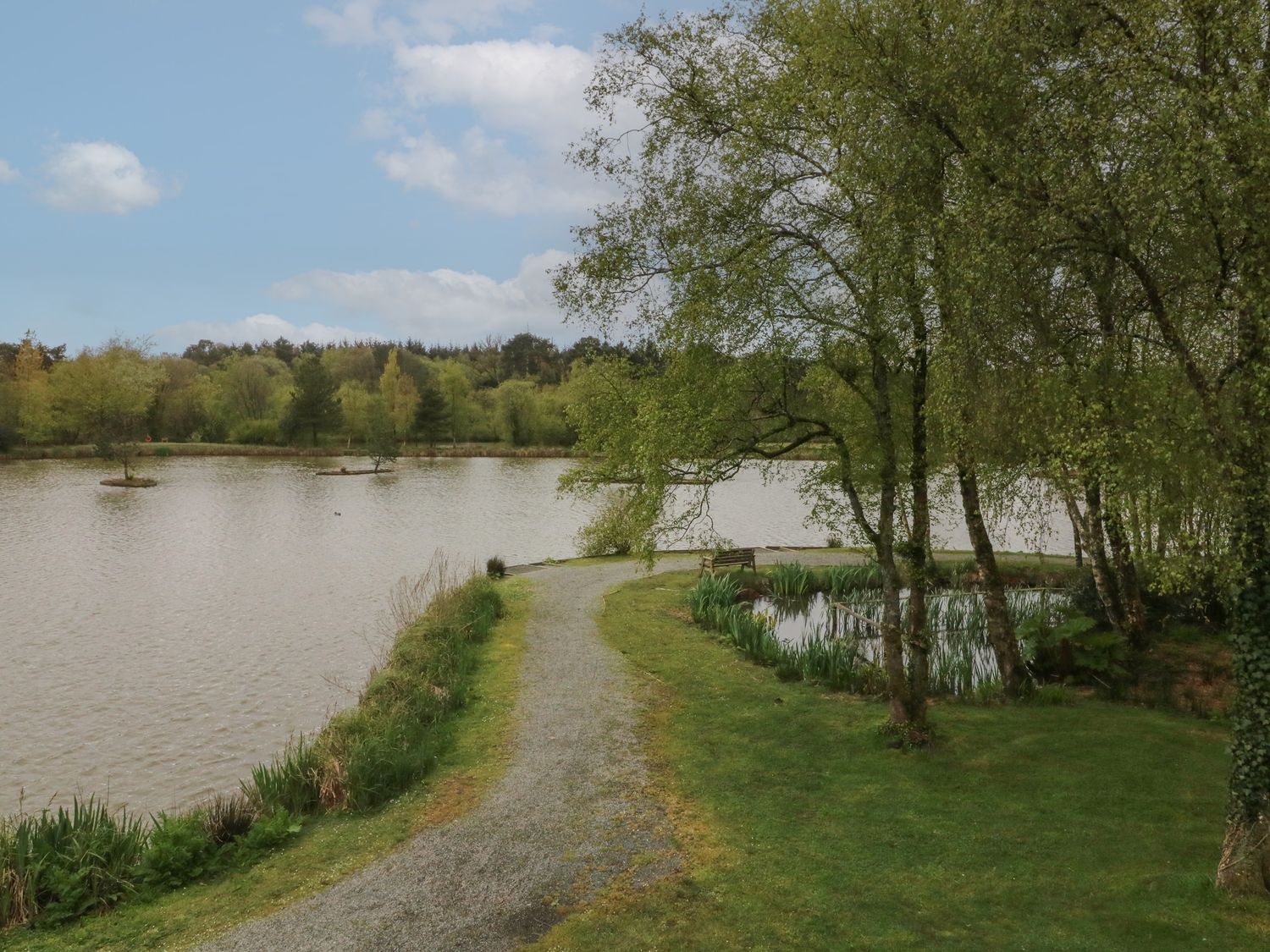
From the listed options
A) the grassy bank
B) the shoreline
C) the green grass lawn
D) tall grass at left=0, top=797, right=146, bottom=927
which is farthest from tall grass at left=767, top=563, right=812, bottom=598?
the shoreline

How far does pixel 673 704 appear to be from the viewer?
14023mm

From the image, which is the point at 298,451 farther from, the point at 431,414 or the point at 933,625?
the point at 933,625

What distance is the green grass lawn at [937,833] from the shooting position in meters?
6.98

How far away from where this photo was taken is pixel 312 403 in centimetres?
→ 8381

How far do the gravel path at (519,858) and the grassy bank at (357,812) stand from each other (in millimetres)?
359

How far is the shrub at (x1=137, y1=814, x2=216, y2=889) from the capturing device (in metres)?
8.41

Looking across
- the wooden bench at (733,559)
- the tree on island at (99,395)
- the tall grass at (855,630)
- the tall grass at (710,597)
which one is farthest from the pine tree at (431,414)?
the tall grass at (710,597)

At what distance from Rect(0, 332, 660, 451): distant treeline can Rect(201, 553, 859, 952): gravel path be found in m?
60.7

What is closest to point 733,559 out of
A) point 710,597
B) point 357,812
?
point 710,597

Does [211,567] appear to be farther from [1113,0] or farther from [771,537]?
[1113,0]

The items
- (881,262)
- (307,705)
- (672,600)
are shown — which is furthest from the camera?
(672,600)

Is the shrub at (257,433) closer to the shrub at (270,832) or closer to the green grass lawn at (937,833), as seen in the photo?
the green grass lawn at (937,833)

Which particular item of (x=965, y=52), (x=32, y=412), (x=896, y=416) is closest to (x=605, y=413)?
(x=896, y=416)

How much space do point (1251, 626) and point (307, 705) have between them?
577 inches
